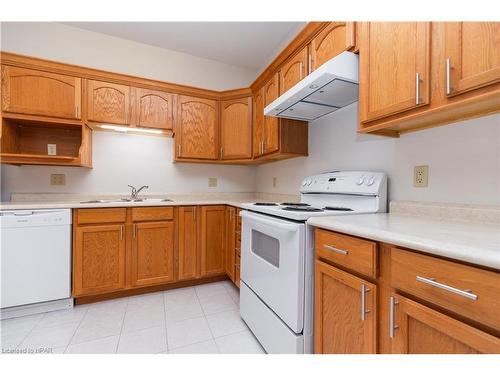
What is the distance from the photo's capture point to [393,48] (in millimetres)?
1068

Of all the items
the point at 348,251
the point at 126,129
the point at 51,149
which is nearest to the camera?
the point at 348,251

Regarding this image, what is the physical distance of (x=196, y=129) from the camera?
2.61 meters

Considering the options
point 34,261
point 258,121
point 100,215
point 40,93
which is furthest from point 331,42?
point 34,261

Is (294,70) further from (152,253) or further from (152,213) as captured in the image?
(152,253)

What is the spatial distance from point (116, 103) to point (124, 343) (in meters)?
2.04

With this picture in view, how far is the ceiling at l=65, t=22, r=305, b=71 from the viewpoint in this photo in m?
2.39

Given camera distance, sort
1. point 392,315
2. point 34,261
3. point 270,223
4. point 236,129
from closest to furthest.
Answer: point 392,315 < point 270,223 < point 34,261 < point 236,129

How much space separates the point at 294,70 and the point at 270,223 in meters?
1.22

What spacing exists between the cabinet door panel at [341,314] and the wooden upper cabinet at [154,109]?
6.96 feet

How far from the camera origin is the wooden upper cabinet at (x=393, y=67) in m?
0.96

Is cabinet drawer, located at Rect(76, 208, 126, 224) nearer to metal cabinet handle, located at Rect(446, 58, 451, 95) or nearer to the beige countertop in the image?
the beige countertop

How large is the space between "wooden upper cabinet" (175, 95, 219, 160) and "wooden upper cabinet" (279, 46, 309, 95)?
987mm

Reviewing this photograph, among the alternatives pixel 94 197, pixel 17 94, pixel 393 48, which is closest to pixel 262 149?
pixel 393 48
